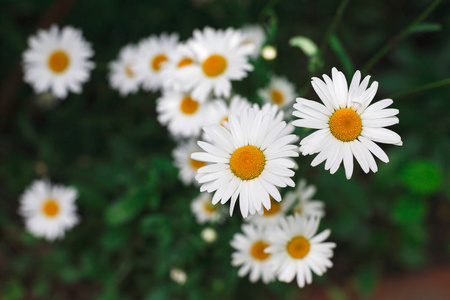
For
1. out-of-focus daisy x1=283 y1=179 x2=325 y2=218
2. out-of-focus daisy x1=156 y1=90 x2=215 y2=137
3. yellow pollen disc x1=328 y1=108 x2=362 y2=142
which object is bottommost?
yellow pollen disc x1=328 y1=108 x2=362 y2=142

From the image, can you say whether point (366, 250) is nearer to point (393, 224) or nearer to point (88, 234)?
point (393, 224)

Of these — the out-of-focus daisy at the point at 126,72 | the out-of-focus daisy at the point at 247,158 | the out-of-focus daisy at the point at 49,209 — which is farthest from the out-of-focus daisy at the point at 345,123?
the out-of-focus daisy at the point at 49,209

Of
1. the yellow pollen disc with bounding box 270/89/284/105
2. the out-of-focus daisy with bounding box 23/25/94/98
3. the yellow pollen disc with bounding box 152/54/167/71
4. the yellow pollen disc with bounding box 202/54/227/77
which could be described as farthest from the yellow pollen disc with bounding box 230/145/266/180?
Answer: the out-of-focus daisy with bounding box 23/25/94/98

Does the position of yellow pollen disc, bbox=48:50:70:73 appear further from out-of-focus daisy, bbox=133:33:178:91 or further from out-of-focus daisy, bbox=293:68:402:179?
out-of-focus daisy, bbox=293:68:402:179

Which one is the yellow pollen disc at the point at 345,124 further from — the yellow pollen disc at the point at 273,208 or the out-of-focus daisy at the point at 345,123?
the yellow pollen disc at the point at 273,208

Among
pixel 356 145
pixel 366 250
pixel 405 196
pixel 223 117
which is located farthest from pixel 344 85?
pixel 366 250

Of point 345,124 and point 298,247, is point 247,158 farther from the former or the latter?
point 298,247
